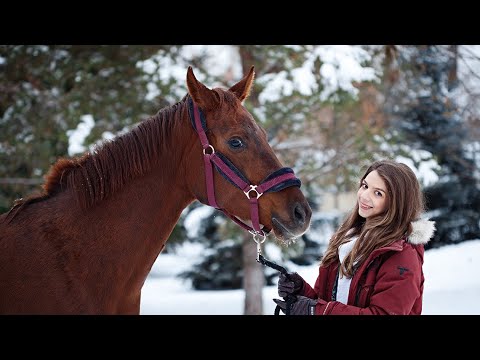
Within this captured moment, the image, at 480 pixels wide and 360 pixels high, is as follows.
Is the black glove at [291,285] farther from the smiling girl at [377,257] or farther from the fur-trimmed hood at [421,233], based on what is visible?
the fur-trimmed hood at [421,233]

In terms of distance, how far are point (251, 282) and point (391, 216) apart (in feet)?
20.0

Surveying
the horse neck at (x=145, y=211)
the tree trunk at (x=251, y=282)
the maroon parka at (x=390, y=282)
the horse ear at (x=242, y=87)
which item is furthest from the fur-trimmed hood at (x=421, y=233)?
the tree trunk at (x=251, y=282)

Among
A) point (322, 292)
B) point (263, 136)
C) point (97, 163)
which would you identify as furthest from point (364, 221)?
point (97, 163)

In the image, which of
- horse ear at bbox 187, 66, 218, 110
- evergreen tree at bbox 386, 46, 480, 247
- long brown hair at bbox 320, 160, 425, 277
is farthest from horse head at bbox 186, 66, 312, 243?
evergreen tree at bbox 386, 46, 480, 247

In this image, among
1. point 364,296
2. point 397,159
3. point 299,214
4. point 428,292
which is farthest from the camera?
point 428,292

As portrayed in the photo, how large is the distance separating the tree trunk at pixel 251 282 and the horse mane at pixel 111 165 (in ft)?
17.8

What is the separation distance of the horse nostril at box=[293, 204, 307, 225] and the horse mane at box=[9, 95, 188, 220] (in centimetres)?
88

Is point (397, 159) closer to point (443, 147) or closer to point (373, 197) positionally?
point (443, 147)

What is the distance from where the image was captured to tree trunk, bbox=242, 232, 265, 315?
324 inches

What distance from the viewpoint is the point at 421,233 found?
2414 millimetres

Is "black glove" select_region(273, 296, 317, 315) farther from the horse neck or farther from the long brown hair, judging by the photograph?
the horse neck

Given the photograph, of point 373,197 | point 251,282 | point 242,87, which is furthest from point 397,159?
point 373,197

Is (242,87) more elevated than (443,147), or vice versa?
(443,147)

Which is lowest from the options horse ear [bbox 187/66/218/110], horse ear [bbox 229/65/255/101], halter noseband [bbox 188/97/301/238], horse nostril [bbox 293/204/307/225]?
horse nostril [bbox 293/204/307/225]
